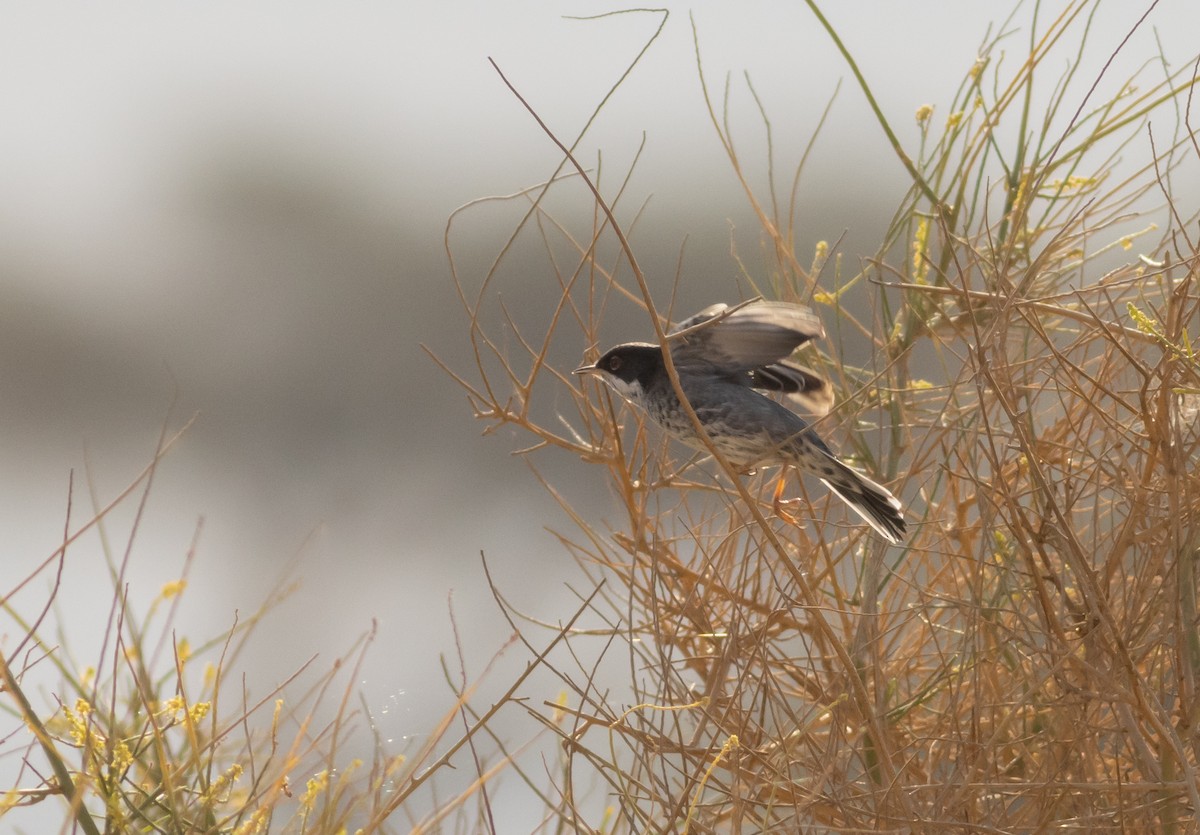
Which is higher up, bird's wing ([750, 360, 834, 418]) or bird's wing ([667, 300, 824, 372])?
bird's wing ([750, 360, 834, 418])

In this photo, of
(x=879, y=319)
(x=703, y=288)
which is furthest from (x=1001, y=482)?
(x=703, y=288)

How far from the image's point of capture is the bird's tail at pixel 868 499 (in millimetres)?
2518

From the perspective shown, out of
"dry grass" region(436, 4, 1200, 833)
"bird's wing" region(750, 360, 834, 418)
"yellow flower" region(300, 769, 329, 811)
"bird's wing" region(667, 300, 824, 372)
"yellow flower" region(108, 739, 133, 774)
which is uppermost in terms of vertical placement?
"bird's wing" region(750, 360, 834, 418)

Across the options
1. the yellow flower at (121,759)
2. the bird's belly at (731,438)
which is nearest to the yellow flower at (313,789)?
the yellow flower at (121,759)

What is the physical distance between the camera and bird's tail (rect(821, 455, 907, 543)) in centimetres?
252

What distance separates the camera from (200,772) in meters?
1.58

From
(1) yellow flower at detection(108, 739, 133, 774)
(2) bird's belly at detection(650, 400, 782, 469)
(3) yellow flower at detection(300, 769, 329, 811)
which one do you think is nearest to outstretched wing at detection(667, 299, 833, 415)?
(2) bird's belly at detection(650, 400, 782, 469)

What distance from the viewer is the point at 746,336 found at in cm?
286

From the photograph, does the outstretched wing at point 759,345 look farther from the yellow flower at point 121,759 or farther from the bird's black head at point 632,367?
the yellow flower at point 121,759

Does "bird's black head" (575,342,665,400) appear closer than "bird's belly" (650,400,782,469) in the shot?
No

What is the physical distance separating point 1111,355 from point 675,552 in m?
0.93

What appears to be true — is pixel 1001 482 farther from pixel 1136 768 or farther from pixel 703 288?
pixel 703 288

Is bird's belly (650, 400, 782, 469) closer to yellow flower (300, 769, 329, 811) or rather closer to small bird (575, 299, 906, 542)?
small bird (575, 299, 906, 542)

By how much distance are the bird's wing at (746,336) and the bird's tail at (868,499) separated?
289 mm
